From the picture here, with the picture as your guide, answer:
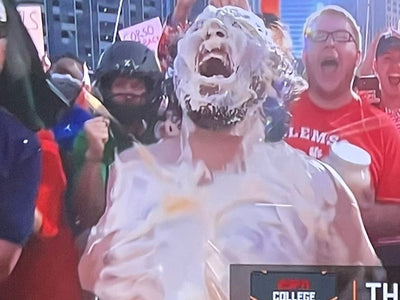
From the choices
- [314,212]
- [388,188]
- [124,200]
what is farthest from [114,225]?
[388,188]

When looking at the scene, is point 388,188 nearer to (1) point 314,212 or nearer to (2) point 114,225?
(1) point 314,212

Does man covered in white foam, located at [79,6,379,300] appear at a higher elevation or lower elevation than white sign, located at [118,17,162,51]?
lower

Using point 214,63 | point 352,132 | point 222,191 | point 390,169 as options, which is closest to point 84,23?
point 214,63

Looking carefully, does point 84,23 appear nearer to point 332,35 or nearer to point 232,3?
point 232,3

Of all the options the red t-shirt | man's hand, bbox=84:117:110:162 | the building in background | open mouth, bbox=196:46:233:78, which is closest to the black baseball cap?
the red t-shirt

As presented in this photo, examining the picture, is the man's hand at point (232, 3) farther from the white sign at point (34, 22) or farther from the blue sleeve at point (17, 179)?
the blue sleeve at point (17, 179)

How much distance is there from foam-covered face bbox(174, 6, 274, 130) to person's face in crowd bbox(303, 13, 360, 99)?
102 mm

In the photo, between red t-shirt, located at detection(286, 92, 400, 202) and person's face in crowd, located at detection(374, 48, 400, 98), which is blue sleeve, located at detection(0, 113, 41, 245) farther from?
person's face in crowd, located at detection(374, 48, 400, 98)

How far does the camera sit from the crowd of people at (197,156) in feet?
9.59

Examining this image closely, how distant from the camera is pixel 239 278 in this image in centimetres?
295

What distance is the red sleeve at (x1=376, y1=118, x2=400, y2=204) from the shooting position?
2.93 metres

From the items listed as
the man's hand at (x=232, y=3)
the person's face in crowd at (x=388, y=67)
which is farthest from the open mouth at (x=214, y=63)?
the person's face in crowd at (x=388, y=67)

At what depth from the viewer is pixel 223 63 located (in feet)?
9.59

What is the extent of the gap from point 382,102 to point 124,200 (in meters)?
0.67
